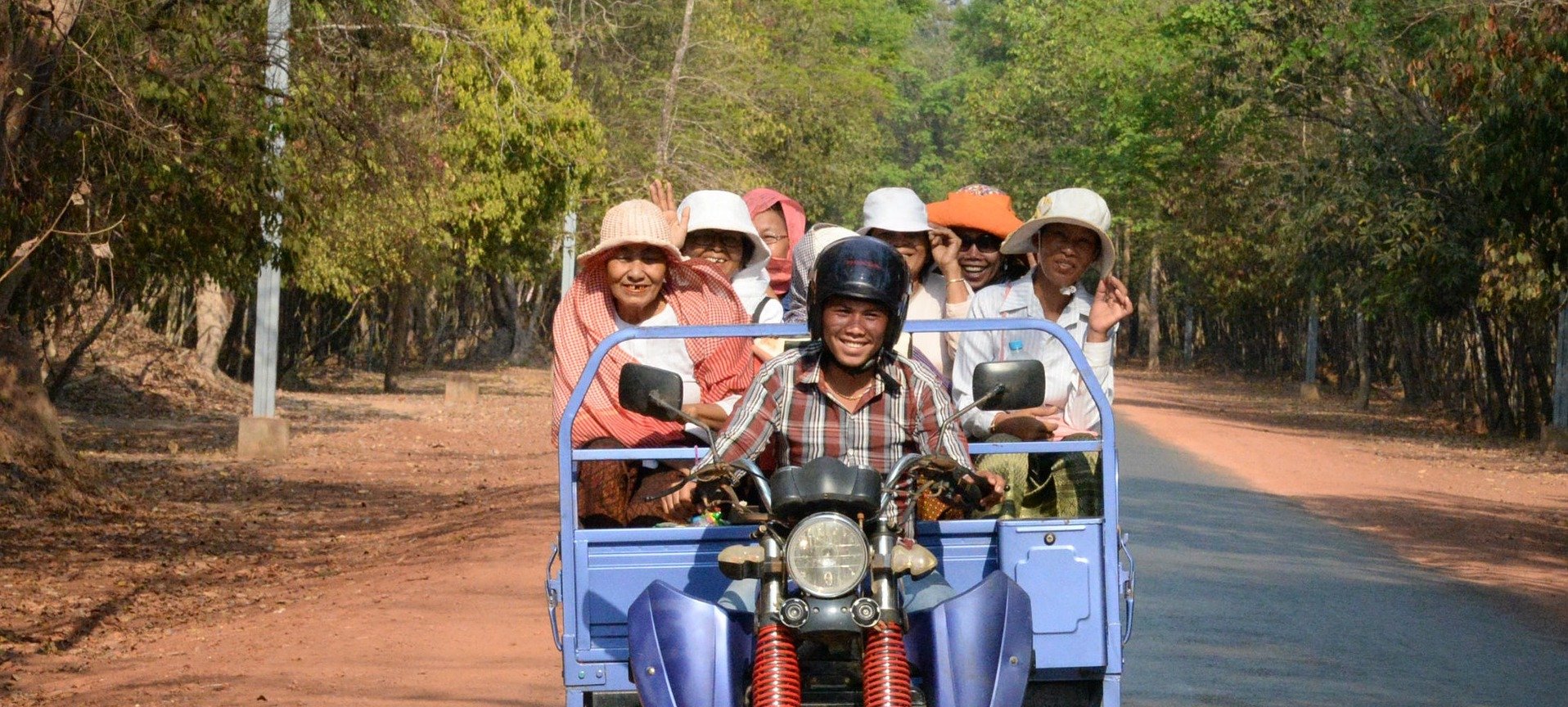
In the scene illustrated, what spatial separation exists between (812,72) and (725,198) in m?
48.8

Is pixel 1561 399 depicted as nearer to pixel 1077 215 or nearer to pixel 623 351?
pixel 1077 215

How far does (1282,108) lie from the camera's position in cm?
3138

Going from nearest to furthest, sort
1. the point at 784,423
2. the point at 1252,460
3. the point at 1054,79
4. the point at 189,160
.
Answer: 1. the point at 784,423
2. the point at 189,160
3. the point at 1252,460
4. the point at 1054,79

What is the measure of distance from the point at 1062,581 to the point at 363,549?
943 centimetres

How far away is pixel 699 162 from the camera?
117 ft

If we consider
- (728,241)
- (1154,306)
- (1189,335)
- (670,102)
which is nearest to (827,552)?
Result: (728,241)

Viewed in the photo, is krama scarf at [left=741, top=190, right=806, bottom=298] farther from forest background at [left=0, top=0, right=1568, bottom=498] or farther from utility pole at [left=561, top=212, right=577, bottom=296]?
utility pole at [left=561, top=212, right=577, bottom=296]

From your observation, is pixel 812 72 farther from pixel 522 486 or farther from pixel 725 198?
pixel 725 198

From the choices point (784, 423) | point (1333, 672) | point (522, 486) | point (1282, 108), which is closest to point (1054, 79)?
point (1282, 108)

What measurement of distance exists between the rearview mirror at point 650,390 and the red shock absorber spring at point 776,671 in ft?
2.22

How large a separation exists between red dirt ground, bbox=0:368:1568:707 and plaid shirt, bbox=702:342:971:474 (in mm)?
2824

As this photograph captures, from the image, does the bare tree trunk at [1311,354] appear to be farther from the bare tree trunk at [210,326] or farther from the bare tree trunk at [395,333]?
the bare tree trunk at [210,326]

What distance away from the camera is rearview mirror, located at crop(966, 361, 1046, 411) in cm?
457

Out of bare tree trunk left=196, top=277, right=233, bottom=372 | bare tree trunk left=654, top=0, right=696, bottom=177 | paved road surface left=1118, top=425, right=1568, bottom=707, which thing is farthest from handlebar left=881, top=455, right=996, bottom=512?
bare tree trunk left=654, top=0, right=696, bottom=177
